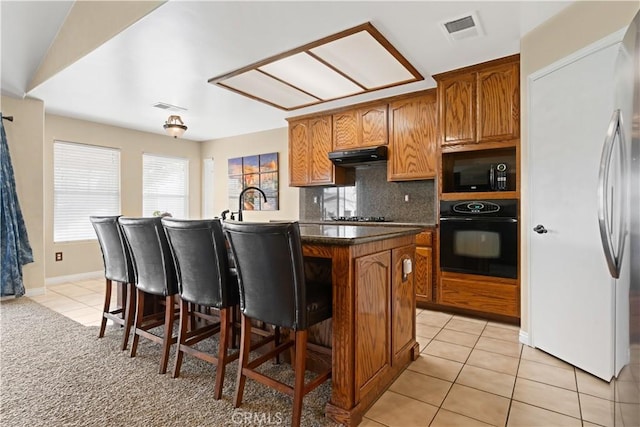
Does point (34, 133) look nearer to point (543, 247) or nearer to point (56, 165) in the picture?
point (56, 165)

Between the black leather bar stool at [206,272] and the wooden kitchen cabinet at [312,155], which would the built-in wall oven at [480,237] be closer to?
the wooden kitchen cabinet at [312,155]

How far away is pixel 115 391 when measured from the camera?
191 cm

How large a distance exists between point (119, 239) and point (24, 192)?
2.70m

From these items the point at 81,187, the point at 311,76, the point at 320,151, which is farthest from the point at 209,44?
the point at 81,187

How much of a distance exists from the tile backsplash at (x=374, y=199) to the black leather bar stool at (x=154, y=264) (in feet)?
9.62

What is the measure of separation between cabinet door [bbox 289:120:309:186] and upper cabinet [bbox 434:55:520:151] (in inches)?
80.4

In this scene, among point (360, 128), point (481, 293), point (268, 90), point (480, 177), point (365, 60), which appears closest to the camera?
point (365, 60)

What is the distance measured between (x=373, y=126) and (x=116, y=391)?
364cm

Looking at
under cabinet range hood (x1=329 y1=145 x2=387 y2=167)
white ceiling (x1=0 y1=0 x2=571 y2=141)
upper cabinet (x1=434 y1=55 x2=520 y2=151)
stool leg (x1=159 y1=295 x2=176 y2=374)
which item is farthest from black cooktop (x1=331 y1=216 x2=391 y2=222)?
stool leg (x1=159 y1=295 x2=176 y2=374)

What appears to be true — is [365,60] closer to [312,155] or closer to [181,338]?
[312,155]

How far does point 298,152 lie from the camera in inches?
193

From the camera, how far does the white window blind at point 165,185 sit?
5.86 m

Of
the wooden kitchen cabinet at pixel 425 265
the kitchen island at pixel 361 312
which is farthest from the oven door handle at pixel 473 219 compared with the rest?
the kitchen island at pixel 361 312

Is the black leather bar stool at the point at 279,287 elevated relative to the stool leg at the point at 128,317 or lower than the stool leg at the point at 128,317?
elevated
